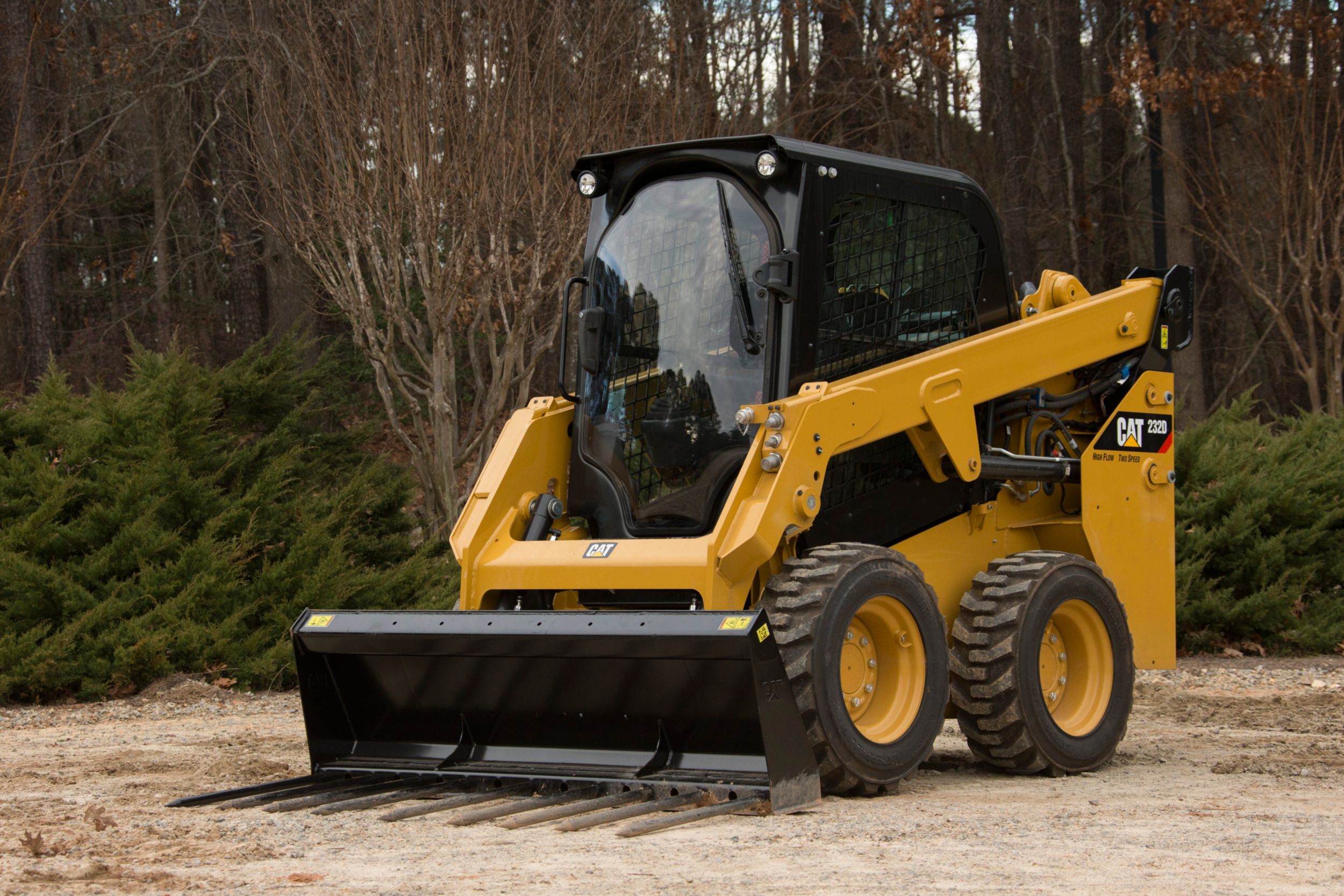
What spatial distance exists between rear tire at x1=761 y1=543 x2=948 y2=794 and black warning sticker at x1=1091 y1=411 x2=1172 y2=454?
1.66 meters

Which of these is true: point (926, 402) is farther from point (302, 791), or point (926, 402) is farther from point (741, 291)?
point (302, 791)

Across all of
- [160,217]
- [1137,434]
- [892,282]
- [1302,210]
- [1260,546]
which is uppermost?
[160,217]

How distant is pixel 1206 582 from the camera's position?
12133 millimetres

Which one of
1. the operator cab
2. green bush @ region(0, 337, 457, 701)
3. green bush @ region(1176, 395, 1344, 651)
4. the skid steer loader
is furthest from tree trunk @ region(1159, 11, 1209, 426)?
the operator cab

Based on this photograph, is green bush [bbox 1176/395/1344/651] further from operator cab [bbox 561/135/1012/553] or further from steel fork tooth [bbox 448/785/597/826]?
steel fork tooth [bbox 448/785/597/826]

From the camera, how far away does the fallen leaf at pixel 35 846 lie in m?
4.83

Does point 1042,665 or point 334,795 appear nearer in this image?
point 334,795

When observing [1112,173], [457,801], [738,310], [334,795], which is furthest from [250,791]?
[1112,173]

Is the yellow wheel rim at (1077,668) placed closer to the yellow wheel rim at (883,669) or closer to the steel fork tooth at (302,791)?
the yellow wheel rim at (883,669)

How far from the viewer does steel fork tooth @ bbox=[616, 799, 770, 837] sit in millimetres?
5148

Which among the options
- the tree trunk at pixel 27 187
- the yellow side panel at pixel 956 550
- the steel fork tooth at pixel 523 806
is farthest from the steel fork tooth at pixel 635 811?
the tree trunk at pixel 27 187

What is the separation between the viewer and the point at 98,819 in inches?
212

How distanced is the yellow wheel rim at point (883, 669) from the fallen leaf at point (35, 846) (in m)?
2.93

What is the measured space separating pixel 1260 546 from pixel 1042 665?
19.9ft
